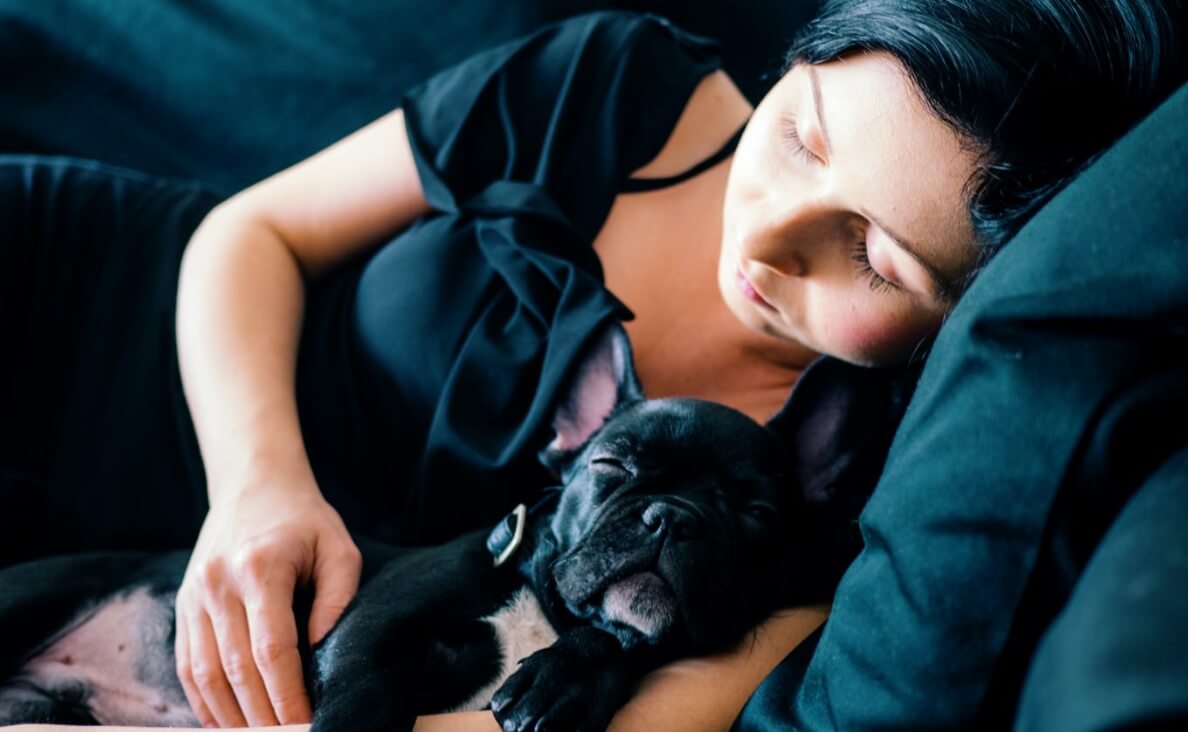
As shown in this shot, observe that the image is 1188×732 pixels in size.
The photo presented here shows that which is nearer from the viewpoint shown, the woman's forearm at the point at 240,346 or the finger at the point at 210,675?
the finger at the point at 210,675

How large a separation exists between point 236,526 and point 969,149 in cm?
83

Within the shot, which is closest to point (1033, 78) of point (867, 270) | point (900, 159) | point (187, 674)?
point (900, 159)

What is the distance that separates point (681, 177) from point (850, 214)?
443 mm

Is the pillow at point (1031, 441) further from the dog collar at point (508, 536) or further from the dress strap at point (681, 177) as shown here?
the dress strap at point (681, 177)

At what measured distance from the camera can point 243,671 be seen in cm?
100

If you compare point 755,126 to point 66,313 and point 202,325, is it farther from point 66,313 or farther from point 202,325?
point 66,313

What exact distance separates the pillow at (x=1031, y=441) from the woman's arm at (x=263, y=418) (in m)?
0.59

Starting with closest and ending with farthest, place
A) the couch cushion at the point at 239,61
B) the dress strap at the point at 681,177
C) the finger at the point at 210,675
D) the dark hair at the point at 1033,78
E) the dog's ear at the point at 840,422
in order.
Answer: the dark hair at the point at 1033,78 → the finger at the point at 210,675 → the dog's ear at the point at 840,422 → the dress strap at the point at 681,177 → the couch cushion at the point at 239,61

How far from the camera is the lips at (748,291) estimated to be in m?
1.07

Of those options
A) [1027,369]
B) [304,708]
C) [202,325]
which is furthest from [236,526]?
[1027,369]

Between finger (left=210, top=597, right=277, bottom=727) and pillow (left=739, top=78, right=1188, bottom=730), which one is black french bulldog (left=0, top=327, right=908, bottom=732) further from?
pillow (left=739, top=78, right=1188, bottom=730)

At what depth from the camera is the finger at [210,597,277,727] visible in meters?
1.00

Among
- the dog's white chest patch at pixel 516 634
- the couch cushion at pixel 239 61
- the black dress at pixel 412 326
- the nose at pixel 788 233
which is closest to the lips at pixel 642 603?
the dog's white chest patch at pixel 516 634

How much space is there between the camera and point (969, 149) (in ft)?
2.78
